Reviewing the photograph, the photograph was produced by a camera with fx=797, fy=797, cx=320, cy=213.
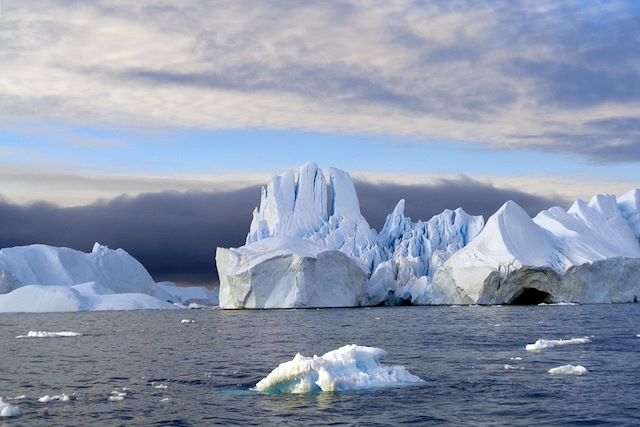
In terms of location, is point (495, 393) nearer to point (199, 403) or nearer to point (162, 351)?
point (199, 403)

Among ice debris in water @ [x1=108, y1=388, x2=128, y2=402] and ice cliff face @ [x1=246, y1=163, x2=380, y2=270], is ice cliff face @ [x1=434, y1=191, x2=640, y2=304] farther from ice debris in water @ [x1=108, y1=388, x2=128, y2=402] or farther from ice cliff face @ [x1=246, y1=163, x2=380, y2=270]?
ice debris in water @ [x1=108, y1=388, x2=128, y2=402]

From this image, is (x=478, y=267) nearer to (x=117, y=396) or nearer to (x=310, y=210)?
(x=310, y=210)

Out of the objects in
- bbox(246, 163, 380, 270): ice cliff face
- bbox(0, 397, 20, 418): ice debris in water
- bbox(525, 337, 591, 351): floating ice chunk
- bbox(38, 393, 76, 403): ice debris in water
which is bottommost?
bbox(525, 337, 591, 351): floating ice chunk

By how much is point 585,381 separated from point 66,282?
7278 cm

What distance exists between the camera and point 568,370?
62.4 feet

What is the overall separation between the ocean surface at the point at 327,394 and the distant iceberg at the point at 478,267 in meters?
20.5

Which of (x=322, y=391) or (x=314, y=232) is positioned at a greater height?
(x=314, y=232)

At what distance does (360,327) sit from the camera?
37500 millimetres

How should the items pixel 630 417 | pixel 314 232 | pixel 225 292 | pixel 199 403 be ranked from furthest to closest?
1. pixel 314 232
2. pixel 225 292
3. pixel 199 403
4. pixel 630 417

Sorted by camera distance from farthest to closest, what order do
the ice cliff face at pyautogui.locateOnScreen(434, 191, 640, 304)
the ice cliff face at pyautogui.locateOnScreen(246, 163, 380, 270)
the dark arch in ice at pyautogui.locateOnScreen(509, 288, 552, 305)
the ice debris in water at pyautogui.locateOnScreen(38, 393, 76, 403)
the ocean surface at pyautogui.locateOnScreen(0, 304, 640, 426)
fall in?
the ice cliff face at pyautogui.locateOnScreen(246, 163, 380, 270) < the dark arch in ice at pyautogui.locateOnScreen(509, 288, 552, 305) < the ice cliff face at pyautogui.locateOnScreen(434, 191, 640, 304) < the ice debris in water at pyautogui.locateOnScreen(38, 393, 76, 403) < the ocean surface at pyautogui.locateOnScreen(0, 304, 640, 426)

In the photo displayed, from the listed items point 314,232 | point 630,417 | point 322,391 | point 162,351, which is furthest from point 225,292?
point 630,417

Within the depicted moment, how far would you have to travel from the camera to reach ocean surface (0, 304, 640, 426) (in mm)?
14250

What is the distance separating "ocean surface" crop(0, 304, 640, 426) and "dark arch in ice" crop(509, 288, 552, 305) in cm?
2524

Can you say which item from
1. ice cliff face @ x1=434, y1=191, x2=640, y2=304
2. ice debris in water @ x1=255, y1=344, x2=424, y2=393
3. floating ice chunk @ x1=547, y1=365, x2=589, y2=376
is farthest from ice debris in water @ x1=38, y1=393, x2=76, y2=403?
ice cliff face @ x1=434, y1=191, x2=640, y2=304
